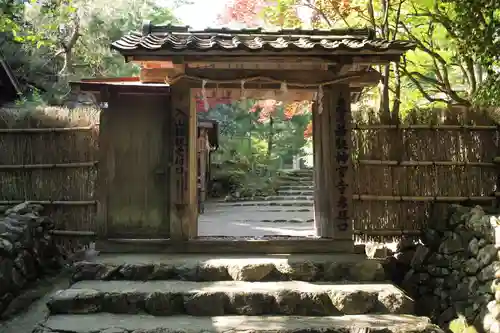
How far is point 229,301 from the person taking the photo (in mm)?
5152

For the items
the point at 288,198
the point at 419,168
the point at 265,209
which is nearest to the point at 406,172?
the point at 419,168

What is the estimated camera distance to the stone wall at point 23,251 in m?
6.50

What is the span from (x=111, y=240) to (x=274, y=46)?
3875 mm

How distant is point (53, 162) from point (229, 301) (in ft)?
15.7

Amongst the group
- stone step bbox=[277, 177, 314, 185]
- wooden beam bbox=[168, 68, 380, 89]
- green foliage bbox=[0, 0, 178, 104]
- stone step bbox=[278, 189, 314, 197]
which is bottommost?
stone step bbox=[278, 189, 314, 197]

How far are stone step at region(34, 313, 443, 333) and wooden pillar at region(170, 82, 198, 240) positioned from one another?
1960mm

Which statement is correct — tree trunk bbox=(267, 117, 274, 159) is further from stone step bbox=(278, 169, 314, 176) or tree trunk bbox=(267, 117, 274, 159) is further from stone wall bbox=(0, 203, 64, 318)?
stone wall bbox=(0, 203, 64, 318)

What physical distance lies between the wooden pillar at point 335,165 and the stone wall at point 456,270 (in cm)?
147

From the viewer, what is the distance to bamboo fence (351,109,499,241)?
7.59 metres

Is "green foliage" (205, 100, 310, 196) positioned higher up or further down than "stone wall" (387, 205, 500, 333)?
higher up

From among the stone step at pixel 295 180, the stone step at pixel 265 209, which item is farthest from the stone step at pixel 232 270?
the stone step at pixel 295 180

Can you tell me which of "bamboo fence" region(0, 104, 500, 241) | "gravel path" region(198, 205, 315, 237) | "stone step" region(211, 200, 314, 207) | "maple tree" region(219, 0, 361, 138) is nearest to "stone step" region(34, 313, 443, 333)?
"bamboo fence" region(0, 104, 500, 241)

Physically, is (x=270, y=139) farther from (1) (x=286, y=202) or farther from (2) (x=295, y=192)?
(1) (x=286, y=202)

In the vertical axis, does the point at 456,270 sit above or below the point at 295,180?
below
